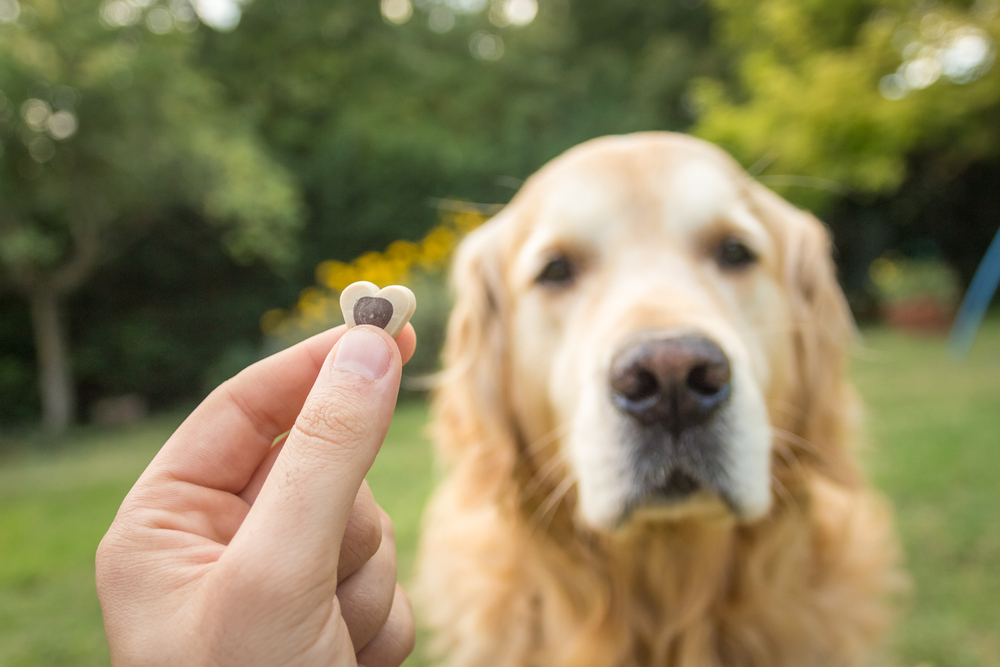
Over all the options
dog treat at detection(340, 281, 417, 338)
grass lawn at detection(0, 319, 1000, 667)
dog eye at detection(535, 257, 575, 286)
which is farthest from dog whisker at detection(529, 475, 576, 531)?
grass lawn at detection(0, 319, 1000, 667)

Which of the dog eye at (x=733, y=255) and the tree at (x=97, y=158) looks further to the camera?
the tree at (x=97, y=158)

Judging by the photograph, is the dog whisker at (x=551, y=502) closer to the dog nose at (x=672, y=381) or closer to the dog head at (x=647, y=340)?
the dog head at (x=647, y=340)

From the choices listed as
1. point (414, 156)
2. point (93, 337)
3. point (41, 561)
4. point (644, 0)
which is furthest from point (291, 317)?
point (644, 0)

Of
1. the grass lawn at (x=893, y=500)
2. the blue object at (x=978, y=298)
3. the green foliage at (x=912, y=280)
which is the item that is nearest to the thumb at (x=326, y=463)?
the grass lawn at (x=893, y=500)

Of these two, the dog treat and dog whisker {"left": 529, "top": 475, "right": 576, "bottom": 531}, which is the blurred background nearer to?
dog whisker {"left": 529, "top": 475, "right": 576, "bottom": 531}

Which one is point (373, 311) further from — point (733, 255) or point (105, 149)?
point (105, 149)

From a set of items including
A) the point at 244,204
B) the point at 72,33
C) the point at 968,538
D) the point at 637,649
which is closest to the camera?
the point at 637,649

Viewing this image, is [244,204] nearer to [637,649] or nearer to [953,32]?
[637,649]

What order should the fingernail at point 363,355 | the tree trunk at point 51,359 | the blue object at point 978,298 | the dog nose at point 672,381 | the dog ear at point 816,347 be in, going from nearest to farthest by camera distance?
1. the fingernail at point 363,355
2. the dog nose at point 672,381
3. the dog ear at point 816,347
4. the tree trunk at point 51,359
5. the blue object at point 978,298
